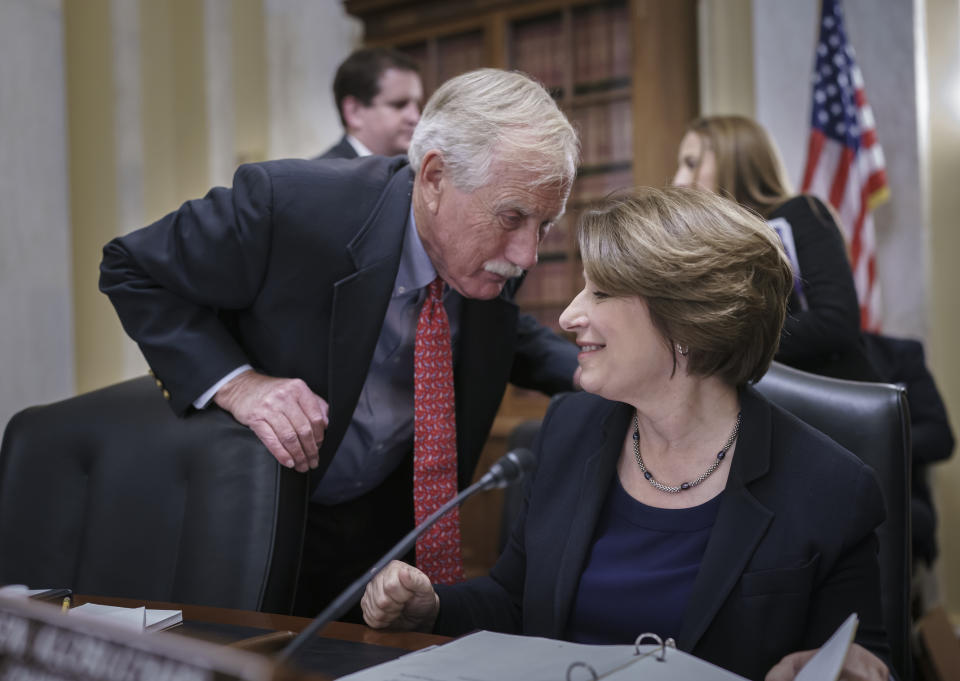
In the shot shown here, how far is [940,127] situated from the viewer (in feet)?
11.3

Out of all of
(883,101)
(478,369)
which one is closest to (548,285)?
(883,101)

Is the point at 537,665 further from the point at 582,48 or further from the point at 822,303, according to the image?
the point at 582,48

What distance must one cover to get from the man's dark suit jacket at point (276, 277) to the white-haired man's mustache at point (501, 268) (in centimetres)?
16

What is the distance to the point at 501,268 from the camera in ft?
5.29

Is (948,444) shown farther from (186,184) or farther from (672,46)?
(186,184)

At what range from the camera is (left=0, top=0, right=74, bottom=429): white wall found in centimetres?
325

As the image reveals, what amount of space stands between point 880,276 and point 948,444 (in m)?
0.76

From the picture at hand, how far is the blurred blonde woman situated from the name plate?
178 cm

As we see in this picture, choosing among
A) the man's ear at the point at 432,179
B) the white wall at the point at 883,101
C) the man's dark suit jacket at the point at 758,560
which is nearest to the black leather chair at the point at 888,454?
the man's dark suit jacket at the point at 758,560

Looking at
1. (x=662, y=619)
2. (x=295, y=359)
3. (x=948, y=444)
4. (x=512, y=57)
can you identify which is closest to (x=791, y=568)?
(x=662, y=619)

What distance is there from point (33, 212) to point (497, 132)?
247cm

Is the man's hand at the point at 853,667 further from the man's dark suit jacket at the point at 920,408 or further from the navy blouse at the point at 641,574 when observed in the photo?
the man's dark suit jacket at the point at 920,408

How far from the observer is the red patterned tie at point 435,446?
1.63 metres

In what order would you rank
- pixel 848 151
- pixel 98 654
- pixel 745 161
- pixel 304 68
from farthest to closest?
pixel 304 68, pixel 848 151, pixel 745 161, pixel 98 654
